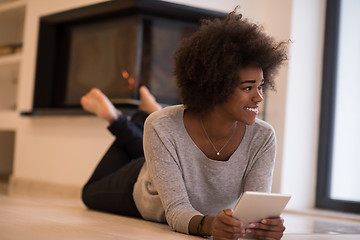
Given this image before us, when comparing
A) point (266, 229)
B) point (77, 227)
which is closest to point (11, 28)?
point (77, 227)

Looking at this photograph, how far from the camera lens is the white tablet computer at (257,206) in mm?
1379

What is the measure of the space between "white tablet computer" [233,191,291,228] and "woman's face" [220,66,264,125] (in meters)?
0.30

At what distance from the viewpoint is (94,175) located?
2453 millimetres

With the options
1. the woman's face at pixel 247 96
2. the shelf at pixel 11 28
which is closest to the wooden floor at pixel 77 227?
the woman's face at pixel 247 96

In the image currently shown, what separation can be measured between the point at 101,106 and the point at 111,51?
106cm

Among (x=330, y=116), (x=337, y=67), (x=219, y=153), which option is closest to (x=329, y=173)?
(x=330, y=116)

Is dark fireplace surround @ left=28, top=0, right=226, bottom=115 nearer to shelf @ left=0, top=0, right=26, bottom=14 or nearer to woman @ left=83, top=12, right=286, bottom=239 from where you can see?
shelf @ left=0, top=0, right=26, bottom=14

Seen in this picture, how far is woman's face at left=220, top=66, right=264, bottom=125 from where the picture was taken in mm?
1625

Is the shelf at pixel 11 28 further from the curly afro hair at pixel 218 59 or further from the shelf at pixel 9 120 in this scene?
the curly afro hair at pixel 218 59

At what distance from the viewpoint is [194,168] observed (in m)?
1.71

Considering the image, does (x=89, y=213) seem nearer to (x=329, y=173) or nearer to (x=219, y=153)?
(x=219, y=153)

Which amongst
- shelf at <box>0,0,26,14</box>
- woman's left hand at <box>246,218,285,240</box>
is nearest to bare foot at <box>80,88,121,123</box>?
→ woman's left hand at <box>246,218,285,240</box>

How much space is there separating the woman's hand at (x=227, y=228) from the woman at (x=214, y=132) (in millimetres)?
61

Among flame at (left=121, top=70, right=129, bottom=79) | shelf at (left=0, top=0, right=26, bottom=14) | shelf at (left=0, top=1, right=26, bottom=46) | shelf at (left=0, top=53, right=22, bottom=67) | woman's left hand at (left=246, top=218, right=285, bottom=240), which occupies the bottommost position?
woman's left hand at (left=246, top=218, right=285, bottom=240)
